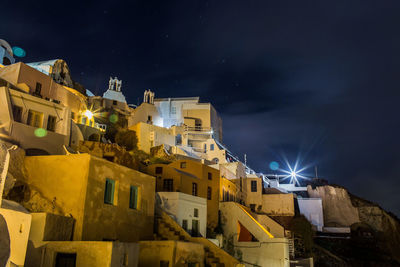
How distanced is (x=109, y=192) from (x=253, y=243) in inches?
574

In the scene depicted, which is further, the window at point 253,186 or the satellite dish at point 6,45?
the satellite dish at point 6,45

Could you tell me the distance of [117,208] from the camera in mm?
17203

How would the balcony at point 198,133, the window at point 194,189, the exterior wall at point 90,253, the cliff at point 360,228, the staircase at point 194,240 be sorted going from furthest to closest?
the balcony at point 198,133
the cliff at point 360,228
the window at point 194,189
the staircase at point 194,240
the exterior wall at point 90,253

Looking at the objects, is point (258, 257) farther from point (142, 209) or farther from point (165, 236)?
point (142, 209)

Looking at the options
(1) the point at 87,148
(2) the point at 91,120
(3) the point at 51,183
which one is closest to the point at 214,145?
(2) the point at 91,120

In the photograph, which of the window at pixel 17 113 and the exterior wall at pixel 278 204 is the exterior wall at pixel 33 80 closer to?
the window at pixel 17 113

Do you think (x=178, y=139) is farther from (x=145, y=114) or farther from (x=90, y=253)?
(x=90, y=253)

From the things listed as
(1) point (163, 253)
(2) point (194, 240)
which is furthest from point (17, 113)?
(2) point (194, 240)

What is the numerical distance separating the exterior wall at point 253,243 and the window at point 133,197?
12156mm

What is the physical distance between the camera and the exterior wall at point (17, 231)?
9.30 metres

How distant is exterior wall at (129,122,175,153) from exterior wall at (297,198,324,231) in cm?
1711

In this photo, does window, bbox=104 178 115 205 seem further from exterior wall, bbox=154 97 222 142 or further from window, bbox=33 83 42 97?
exterior wall, bbox=154 97 222 142

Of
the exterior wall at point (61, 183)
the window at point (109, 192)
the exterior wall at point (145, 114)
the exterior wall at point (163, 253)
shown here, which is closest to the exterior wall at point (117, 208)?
the window at point (109, 192)

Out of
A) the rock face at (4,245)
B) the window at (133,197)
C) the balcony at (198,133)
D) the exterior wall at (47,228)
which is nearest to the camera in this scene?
the rock face at (4,245)
